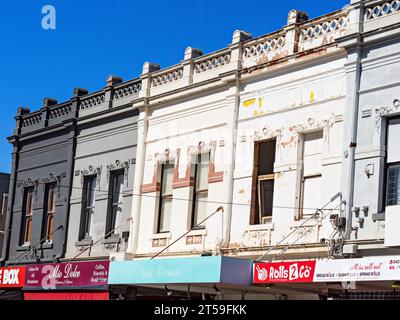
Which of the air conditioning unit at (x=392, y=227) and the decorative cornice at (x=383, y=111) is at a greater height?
the decorative cornice at (x=383, y=111)

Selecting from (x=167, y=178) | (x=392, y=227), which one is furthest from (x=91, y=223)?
Answer: (x=392, y=227)

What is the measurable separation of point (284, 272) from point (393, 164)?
3214mm

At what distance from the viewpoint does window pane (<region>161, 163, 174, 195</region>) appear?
22.8m

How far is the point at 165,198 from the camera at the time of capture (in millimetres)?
22812

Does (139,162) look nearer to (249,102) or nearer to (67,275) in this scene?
(67,275)

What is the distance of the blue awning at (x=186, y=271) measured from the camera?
16797 millimetres

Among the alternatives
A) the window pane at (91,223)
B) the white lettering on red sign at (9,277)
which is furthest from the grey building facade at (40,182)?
the white lettering on red sign at (9,277)

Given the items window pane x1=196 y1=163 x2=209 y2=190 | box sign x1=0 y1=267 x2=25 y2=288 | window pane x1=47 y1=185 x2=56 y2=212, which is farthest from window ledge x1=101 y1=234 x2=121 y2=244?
window pane x1=47 y1=185 x2=56 y2=212

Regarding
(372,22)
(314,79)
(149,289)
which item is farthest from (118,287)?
(372,22)

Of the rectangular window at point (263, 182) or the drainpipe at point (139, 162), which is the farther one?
the drainpipe at point (139, 162)

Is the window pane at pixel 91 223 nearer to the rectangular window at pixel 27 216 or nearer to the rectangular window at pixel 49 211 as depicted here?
the rectangular window at pixel 49 211

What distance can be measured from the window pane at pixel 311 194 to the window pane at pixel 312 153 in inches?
6.9

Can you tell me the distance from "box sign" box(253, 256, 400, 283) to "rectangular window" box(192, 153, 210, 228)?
492 cm

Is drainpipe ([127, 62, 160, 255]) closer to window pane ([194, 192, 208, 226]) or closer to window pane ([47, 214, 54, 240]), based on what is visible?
window pane ([194, 192, 208, 226])
